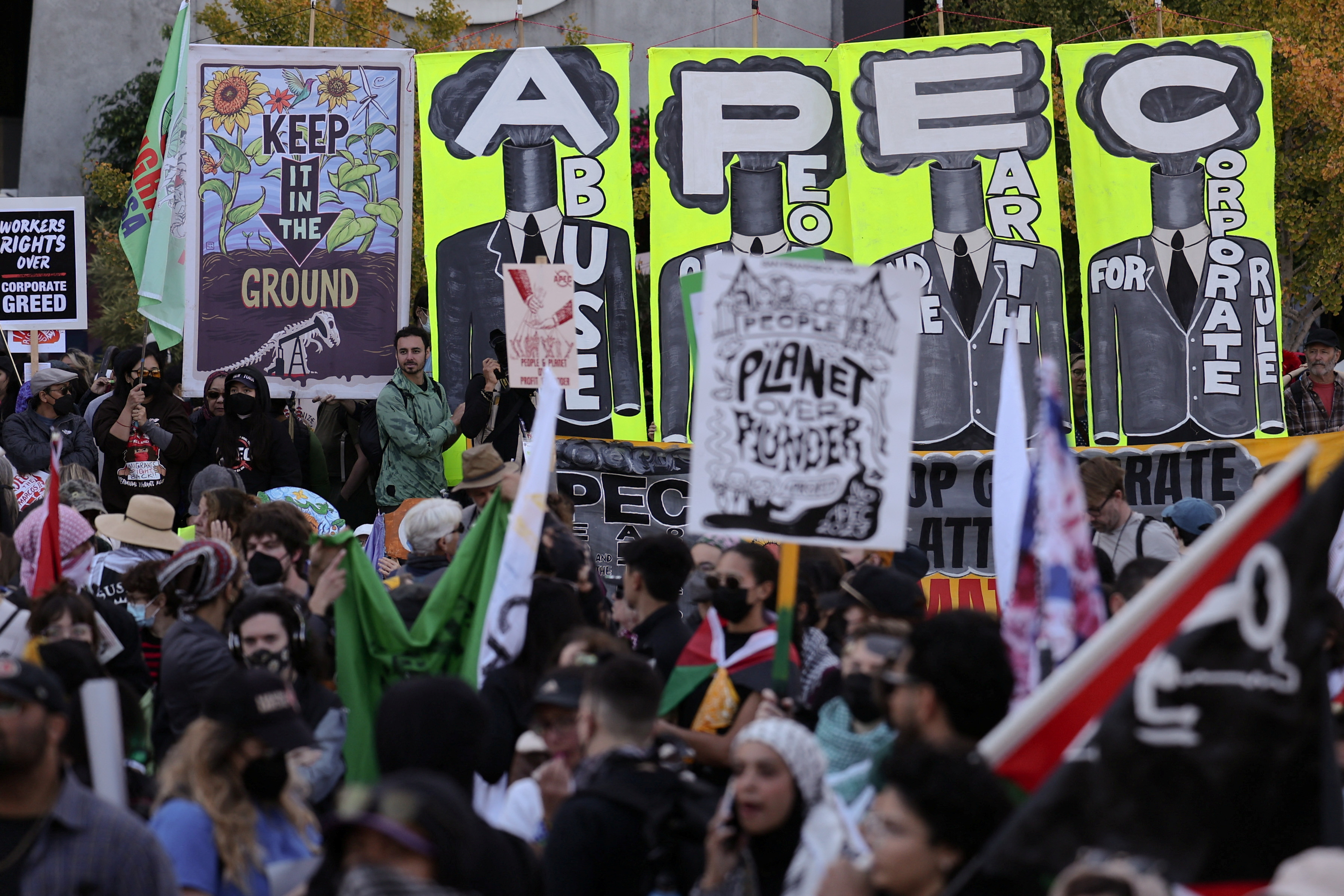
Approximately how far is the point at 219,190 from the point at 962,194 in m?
5.15

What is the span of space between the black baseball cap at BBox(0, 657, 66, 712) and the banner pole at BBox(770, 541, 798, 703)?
1.85 m

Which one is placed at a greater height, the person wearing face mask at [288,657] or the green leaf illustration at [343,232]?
the green leaf illustration at [343,232]

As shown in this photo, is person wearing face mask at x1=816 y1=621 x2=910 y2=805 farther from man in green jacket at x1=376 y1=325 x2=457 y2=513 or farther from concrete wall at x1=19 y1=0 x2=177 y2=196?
concrete wall at x1=19 y1=0 x2=177 y2=196

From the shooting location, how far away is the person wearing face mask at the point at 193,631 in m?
4.75

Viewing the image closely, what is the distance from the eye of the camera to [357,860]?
2555 mm

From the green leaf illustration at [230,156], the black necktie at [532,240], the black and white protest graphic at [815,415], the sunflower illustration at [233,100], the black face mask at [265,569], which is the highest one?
the sunflower illustration at [233,100]

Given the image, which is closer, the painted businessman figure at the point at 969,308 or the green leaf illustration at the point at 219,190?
the painted businessman figure at the point at 969,308

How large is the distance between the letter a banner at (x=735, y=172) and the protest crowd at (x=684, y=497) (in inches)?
1.3

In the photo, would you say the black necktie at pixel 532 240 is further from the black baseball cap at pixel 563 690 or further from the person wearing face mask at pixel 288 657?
the black baseball cap at pixel 563 690

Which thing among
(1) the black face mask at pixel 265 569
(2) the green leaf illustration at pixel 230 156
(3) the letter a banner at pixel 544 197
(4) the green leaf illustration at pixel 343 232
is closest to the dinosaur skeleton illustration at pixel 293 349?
(4) the green leaf illustration at pixel 343 232

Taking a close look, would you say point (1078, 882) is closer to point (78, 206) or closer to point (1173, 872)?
point (1173, 872)

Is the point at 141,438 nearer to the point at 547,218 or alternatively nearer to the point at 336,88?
the point at 336,88

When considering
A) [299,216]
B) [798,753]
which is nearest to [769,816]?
[798,753]

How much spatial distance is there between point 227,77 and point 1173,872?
31.9 ft
